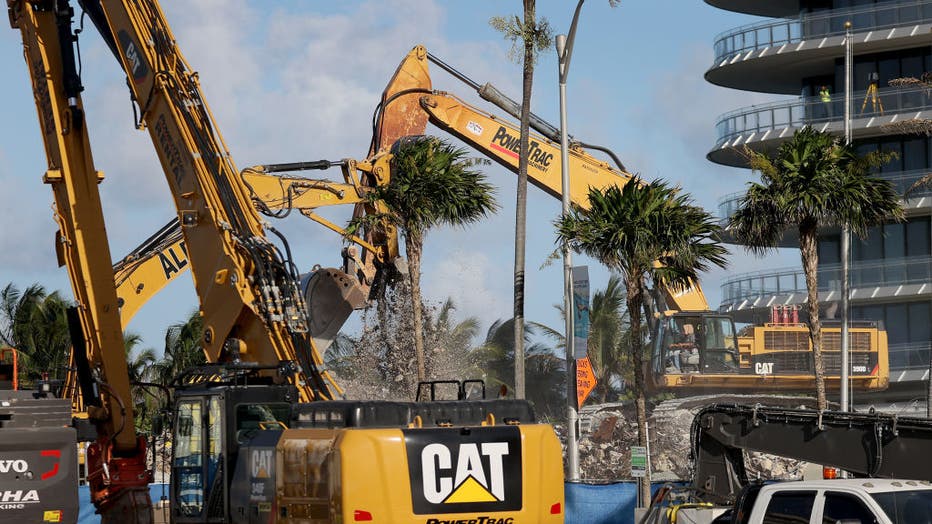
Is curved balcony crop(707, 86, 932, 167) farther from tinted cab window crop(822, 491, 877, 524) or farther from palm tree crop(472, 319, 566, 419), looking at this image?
tinted cab window crop(822, 491, 877, 524)

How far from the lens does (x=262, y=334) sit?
22.9m

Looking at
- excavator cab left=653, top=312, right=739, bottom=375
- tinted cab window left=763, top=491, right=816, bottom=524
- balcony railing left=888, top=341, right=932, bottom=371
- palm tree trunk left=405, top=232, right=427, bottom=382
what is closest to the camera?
tinted cab window left=763, top=491, right=816, bottom=524

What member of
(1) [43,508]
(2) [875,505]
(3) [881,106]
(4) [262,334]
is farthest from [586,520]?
(3) [881,106]

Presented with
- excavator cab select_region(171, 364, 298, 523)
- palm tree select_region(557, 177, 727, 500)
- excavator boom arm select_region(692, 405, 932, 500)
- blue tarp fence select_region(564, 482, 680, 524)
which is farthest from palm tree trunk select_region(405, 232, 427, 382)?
excavator boom arm select_region(692, 405, 932, 500)

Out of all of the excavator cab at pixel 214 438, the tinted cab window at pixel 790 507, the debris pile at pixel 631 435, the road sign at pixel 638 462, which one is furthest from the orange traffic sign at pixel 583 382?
the tinted cab window at pixel 790 507

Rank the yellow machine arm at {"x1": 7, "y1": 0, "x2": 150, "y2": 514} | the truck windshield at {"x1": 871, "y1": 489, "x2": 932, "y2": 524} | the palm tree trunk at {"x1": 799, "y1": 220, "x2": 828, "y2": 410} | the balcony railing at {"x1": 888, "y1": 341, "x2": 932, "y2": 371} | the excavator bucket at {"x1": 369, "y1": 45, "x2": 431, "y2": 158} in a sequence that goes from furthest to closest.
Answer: the balcony railing at {"x1": 888, "y1": 341, "x2": 932, "y2": 371} → the excavator bucket at {"x1": 369, "y1": 45, "x2": 431, "y2": 158} → the palm tree trunk at {"x1": 799, "y1": 220, "x2": 828, "y2": 410} → the yellow machine arm at {"x1": 7, "y1": 0, "x2": 150, "y2": 514} → the truck windshield at {"x1": 871, "y1": 489, "x2": 932, "y2": 524}

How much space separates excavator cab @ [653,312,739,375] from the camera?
44.0 meters

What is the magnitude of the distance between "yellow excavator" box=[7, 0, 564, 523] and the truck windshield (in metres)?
4.70

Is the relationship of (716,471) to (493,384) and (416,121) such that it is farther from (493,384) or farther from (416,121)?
(493,384)

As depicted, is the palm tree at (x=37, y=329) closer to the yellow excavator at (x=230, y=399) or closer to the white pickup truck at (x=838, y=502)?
the yellow excavator at (x=230, y=399)

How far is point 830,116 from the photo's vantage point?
5625 cm

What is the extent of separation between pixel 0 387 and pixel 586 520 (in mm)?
10782

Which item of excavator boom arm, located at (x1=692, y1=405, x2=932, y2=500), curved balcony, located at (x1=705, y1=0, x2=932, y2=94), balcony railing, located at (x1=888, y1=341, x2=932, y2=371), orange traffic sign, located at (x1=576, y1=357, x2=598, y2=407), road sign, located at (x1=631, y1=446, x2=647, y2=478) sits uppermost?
curved balcony, located at (x1=705, y1=0, x2=932, y2=94)

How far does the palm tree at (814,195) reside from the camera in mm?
32500
